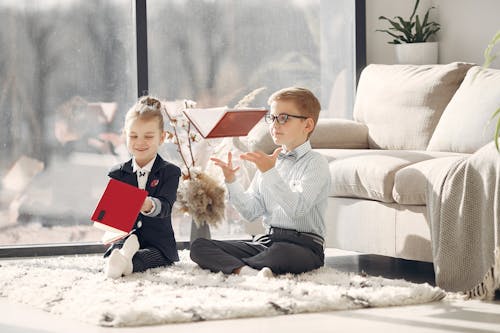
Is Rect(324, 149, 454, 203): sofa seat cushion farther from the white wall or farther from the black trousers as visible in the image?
the white wall

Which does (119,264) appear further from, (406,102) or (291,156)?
(406,102)

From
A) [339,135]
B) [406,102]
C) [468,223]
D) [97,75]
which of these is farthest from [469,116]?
[97,75]

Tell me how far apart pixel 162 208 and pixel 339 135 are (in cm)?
108

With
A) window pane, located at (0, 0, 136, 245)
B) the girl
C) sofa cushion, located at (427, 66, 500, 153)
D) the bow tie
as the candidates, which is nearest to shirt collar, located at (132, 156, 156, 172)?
the girl

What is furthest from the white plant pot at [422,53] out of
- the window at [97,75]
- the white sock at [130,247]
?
the white sock at [130,247]

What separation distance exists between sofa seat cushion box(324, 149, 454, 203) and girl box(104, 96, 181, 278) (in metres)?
0.63

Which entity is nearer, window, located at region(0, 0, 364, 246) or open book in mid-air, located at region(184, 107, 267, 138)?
open book in mid-air, located at region(184, 107, 267, 138)

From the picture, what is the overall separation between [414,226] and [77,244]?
1.80 meters

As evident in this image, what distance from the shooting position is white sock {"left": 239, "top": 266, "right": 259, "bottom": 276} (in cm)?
327

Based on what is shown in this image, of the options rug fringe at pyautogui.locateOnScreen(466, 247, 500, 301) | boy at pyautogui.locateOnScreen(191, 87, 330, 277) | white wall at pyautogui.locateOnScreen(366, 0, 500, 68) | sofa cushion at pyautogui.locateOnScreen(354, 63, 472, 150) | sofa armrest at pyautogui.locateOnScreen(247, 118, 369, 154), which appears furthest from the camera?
white wall at pyautogui.locateOnScreen(366, 0, 500, 68)

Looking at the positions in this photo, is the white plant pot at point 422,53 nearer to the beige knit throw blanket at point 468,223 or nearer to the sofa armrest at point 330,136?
the sofa armrest at point 330,136

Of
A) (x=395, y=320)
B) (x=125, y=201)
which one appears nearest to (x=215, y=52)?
(x=125, y=201)

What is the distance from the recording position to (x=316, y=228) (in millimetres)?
3412

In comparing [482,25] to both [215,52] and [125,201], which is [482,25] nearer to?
[215,52]
